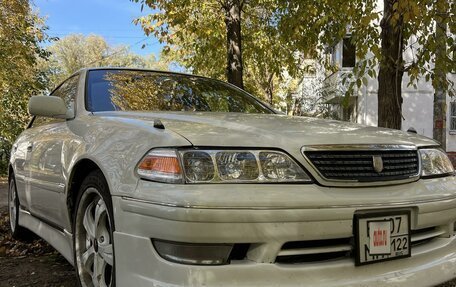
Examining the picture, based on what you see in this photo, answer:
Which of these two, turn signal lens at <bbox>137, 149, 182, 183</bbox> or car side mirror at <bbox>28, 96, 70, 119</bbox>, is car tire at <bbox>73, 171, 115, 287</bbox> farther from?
car side mirror at <bbox>28, 96, 70, 119</bbox>

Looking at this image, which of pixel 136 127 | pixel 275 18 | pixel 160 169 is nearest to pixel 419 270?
pixel 160 169

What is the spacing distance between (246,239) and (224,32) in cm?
987

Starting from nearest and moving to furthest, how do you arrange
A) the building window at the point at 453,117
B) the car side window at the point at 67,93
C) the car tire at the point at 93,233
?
1. the car tire at the point at 93,233
2. the car side window at the point at 67,93
3. the building window at the point at 453,117

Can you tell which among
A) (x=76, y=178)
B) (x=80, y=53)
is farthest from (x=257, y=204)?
→ (x=80, y=53)

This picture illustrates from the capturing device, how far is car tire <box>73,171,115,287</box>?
A: 2492 mm

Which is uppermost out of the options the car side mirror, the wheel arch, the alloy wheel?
the car side mirror

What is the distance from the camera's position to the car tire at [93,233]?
2.49 metres

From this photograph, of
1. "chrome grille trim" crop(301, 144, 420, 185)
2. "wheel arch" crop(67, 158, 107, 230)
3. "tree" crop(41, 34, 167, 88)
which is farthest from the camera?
"tree" crop(41, 34, 167, 88)

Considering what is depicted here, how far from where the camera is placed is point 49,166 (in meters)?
3.40

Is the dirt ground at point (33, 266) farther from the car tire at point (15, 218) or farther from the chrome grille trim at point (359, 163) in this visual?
the chrome grille trim at point (359, 163)

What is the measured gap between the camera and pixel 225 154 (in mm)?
2125

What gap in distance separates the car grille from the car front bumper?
112mm

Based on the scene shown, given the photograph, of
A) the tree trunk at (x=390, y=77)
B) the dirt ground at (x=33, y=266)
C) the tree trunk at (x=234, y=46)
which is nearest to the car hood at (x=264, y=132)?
the dirt ground at (x=33, y=266)

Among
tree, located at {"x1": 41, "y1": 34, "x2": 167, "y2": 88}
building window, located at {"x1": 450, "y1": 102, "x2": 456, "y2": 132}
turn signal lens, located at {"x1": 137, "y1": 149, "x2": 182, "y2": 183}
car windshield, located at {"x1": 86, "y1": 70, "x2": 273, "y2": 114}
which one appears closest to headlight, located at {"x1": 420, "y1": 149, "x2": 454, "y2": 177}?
turn signal lens, located at {"x1": 137, "y1": 149, "x2": 182, "y2": 183}
